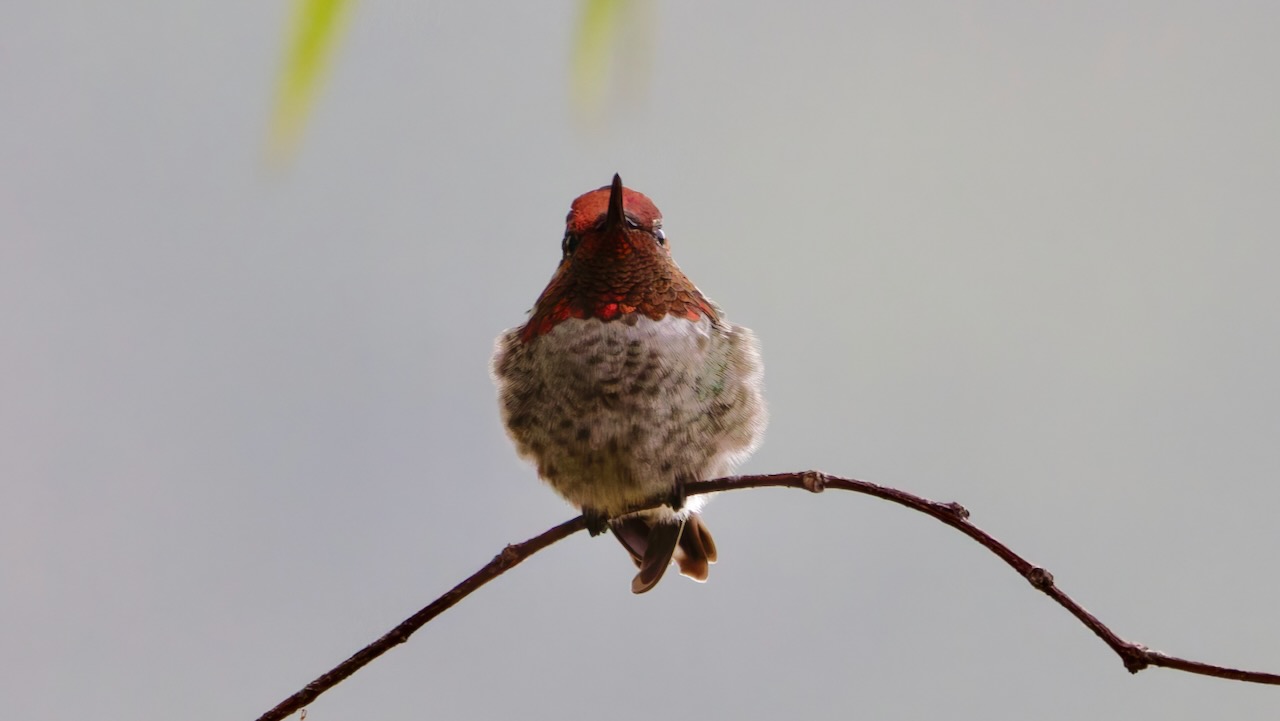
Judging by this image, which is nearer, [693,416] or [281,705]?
[281,705]

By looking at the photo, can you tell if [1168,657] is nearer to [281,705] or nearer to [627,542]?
[281,705]

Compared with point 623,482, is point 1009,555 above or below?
below

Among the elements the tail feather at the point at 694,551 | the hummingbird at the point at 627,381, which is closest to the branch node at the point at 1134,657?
the hummingbird at the point at 627,381

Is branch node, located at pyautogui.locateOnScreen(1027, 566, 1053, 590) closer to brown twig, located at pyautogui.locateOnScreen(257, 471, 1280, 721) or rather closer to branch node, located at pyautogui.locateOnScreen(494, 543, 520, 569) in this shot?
brown twig, located at pyautogui.locateOnScreen(257, 471, 1280, 721)

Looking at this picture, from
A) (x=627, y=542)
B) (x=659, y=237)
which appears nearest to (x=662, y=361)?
(x=659, y=237)

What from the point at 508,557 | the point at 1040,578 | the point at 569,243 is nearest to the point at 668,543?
the point at 569,243

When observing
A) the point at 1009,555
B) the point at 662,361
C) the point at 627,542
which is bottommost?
the point at 1009,555

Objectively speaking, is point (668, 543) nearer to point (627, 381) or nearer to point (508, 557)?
point (627, 381)
